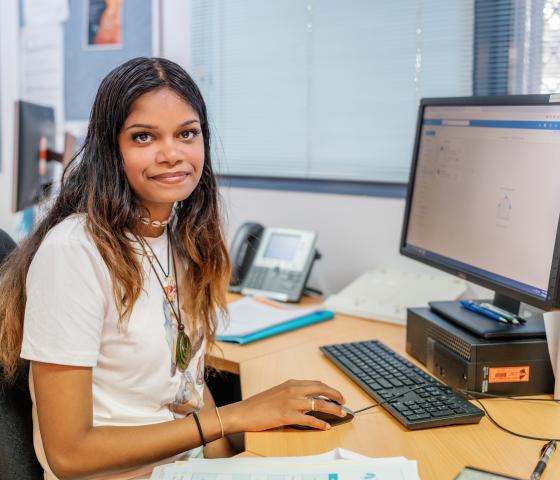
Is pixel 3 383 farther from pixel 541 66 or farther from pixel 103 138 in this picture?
pixel 541 66

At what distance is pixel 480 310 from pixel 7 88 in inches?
97.7

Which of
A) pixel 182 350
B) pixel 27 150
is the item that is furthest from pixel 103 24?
pixel 182 350

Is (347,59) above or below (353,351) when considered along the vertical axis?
above

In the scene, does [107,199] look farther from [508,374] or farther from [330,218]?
[330,218]

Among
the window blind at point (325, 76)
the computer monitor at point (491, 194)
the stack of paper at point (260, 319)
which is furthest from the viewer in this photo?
the window blind at point (325, 76)

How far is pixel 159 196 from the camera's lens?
3.69 ft

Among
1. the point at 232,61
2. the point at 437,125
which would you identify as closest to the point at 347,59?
the point at 232,61

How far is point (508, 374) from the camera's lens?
1.17 m

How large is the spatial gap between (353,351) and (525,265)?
1.27ft

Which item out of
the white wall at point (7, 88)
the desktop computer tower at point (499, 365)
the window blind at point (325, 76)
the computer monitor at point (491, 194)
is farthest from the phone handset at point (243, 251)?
the white wall at point (7, 88)

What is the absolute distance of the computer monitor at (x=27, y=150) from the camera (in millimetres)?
1971

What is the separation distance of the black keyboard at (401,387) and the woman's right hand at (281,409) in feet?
0.35

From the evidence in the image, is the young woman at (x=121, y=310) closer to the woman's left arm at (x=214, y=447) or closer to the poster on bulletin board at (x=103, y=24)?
the woman's left arm at (x=214, y=447)

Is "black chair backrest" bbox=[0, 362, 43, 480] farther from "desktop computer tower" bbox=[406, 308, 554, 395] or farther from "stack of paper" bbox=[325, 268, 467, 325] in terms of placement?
"stack of paper" bbox=[325, 268, 467, 325]
